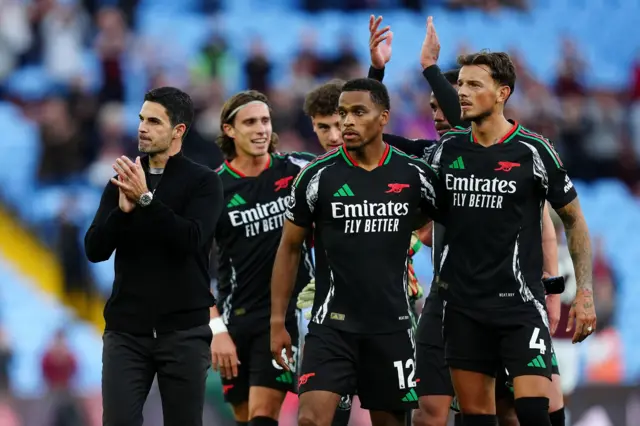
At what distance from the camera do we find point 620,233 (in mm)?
17484

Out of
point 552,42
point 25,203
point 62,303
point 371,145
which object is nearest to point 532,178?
point 371,145

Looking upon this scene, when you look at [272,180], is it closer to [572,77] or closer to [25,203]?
[25,203]

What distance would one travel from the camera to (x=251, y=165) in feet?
28.6

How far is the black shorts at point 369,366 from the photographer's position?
6926mm

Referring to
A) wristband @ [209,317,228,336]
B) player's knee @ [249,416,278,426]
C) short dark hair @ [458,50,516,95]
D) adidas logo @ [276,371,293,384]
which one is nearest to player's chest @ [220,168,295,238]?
wristband @ [209,317,228,336]

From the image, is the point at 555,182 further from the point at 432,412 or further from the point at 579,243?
the point at 432,412

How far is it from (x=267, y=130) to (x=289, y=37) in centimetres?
1143

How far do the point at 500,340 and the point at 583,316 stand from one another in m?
0.53

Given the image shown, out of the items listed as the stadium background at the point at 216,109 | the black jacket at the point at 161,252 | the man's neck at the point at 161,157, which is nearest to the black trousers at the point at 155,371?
the black jacket at the point at 161,252

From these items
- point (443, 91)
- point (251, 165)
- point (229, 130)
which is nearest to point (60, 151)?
point (229, 130)

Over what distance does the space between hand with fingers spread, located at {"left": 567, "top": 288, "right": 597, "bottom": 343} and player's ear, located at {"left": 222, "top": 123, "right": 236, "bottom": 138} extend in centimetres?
292

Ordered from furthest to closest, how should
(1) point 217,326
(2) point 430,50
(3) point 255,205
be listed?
(3) point 255,205, (1) point 217,326, (2) point 430,50

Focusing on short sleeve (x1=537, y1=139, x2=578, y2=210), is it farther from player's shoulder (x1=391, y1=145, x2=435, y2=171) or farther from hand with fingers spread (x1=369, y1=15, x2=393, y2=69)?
hand with fingers spread (x1=369, y1=15, x2=393, y2=69)

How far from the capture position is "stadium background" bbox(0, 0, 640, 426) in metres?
15.2
